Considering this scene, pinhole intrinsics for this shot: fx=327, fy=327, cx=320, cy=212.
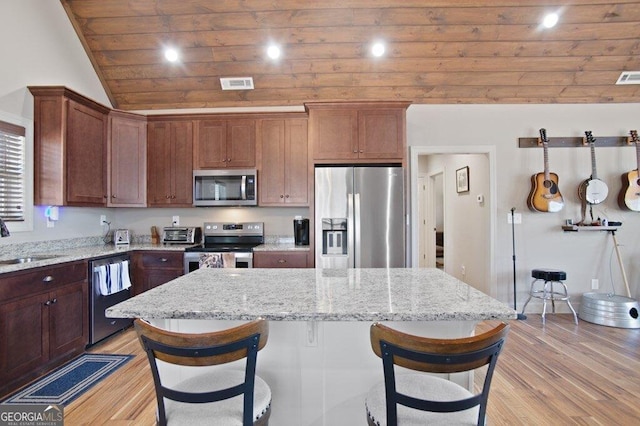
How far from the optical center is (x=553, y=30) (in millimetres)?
3416

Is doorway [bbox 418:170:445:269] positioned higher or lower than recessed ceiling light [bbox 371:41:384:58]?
lower

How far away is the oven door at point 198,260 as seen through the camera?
3545 mm

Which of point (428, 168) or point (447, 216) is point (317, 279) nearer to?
Result: point (447, 216)

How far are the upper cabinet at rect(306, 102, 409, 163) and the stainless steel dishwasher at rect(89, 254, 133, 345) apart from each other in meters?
2.32

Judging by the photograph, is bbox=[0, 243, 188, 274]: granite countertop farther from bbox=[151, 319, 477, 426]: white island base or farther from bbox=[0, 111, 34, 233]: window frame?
bbox=[151, 319, 477, 426]: white island base

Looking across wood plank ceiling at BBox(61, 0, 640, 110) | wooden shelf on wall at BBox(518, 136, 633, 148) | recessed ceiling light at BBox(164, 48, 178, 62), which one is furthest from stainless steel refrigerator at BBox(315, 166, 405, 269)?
recessed ceiling light at BBox(164, 48, 178, 62)

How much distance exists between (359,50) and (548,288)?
12.1 feet

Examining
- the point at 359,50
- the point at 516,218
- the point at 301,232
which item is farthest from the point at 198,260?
the point at 516,218

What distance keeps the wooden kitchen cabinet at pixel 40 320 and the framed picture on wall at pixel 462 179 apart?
481 cm

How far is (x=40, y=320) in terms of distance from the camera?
8.16 feet

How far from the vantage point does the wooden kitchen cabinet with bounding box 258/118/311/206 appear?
12.6 feet

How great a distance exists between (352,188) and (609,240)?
3338mm

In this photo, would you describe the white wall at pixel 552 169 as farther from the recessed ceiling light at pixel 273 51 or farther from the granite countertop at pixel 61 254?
the granite countertop at pixel 61 254

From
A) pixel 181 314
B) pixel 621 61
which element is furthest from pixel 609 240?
pixel 181 314
